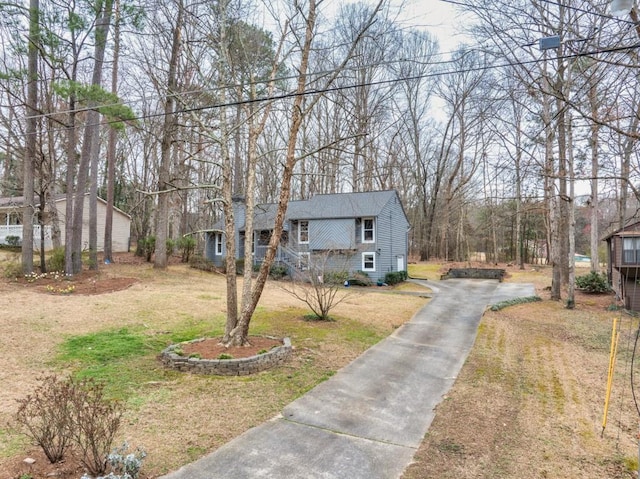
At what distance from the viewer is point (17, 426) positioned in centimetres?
479

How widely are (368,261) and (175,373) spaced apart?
1752 cm

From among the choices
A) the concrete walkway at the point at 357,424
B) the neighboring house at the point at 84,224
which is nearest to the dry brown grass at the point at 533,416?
the concrete walkway at the point at 357,424

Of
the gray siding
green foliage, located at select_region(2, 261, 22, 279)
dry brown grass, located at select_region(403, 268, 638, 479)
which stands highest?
the gray siding

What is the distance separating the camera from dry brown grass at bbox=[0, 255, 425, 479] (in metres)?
4.74

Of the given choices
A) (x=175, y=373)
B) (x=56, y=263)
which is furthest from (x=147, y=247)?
(x=175, y=373)

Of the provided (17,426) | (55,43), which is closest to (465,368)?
(17,426)

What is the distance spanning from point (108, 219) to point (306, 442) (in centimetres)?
2085

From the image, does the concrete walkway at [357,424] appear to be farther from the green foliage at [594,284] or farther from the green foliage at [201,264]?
the green foliage at [201,264]

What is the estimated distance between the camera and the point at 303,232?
25.6 meters

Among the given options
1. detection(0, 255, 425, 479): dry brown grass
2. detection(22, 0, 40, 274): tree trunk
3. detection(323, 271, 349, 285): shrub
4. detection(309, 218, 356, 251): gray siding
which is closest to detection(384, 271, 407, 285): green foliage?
detection(309, 218, 356, 251): gray siding

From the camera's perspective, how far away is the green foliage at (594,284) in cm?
1830

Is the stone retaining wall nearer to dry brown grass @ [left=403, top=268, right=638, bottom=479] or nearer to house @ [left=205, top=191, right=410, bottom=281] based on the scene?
dry brown grass @ [left=403, top=268, right=638, bottom=479]

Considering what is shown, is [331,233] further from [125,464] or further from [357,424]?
[125,464]

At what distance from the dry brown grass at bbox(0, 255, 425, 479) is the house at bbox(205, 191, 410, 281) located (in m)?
6.63
